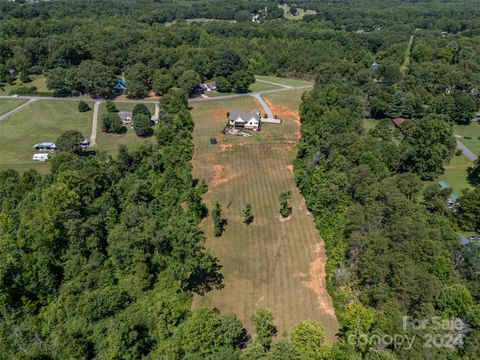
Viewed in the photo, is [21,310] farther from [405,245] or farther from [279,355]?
[405,245]

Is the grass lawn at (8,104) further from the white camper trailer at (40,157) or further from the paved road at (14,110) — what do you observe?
the white camper trailer at (40,157)

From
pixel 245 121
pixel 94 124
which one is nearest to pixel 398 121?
pixel 245 121

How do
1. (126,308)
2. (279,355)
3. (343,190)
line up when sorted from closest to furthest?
1. (279,355)
2. (126,308)
3. (343,190)

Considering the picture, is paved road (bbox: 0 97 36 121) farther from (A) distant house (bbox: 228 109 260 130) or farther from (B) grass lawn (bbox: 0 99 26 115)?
(A) distant house (bbox: 228 109 260 130)

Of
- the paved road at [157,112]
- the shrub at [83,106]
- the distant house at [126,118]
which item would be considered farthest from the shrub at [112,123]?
the shrub at [83,106]

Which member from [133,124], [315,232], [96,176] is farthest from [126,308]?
[133,124]

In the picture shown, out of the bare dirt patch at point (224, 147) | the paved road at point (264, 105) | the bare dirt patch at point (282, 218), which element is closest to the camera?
the bare dirt patch at point (282, 218)
